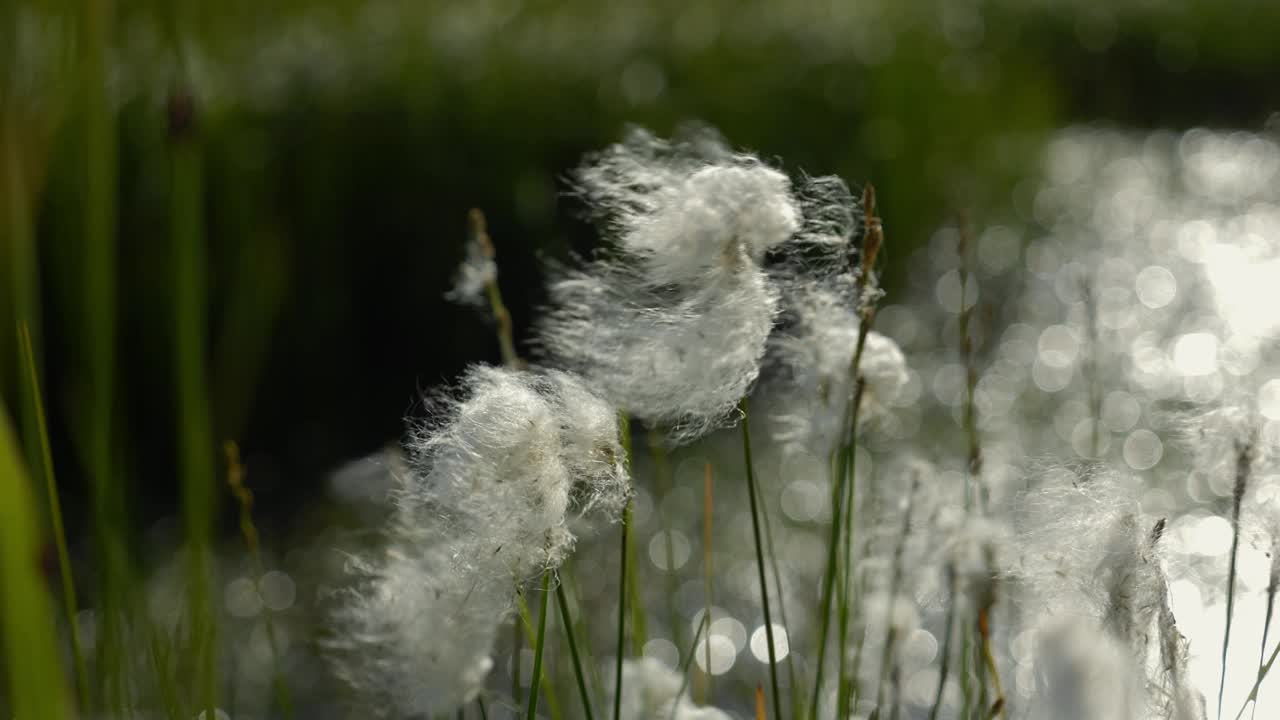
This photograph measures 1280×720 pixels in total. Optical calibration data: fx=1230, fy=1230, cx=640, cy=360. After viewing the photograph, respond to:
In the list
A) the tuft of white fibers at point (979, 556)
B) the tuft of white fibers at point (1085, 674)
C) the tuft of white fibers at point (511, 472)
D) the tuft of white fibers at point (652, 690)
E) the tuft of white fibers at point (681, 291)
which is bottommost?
the tuft of white fibers at point (652, 690)

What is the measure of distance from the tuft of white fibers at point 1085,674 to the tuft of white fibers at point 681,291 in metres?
0.28

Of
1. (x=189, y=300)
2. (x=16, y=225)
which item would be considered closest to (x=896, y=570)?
(x=189, y=300)

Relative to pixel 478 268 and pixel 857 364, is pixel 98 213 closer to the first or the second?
pixel 857 364

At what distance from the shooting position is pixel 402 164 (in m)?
6.03

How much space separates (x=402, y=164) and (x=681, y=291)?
17.2 ft

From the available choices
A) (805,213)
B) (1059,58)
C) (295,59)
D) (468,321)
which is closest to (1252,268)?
(1059,58)

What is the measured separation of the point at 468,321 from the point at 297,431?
0.95m

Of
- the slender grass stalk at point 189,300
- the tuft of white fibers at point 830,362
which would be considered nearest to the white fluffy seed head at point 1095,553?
the tuft of white fibers at point 830,362

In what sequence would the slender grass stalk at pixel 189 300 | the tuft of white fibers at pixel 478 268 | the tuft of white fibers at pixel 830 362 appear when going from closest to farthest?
the slender grass stalk at pixel 189 300 < the tuft of white fibers at pixel 830 362 < the tuft of white fibers at pixel 478 268

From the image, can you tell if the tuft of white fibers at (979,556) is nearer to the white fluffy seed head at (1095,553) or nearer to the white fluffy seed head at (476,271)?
the white fluffy seed head at (1095,553)

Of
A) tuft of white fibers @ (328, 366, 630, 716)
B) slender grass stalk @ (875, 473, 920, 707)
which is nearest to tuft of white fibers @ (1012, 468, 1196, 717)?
slender grass stalk @ (875, 473, 920, 707)

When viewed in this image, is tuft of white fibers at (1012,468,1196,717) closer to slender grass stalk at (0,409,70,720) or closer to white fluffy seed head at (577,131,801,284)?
white fluffy seed head at (577,131,801,284)

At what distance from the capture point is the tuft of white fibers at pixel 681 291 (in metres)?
0.93

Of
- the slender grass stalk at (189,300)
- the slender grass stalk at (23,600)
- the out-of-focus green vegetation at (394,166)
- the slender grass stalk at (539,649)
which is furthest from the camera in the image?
the out-of-focus green vegetation at (394,166)
